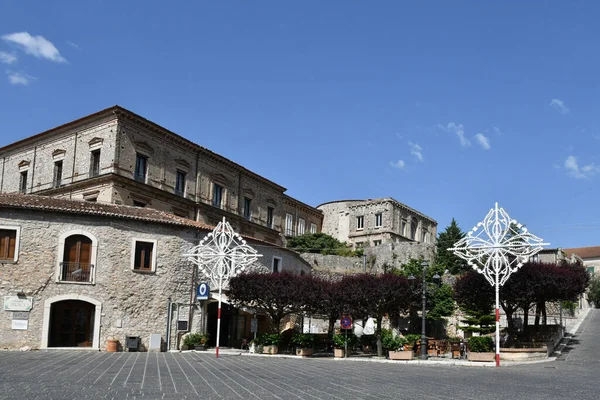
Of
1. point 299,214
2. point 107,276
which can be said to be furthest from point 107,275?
A: point 299,214

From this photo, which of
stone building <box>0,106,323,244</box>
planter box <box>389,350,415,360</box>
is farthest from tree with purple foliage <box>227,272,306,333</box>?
stone building <box>0,106,323,244</box>

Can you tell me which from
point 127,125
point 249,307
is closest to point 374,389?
point 249,307

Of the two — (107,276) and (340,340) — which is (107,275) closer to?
(107,276)

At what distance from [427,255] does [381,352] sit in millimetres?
32512

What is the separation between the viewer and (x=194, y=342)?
32.3 meters

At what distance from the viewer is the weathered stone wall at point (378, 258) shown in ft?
201

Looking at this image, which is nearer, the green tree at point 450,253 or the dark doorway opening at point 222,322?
the dark doorway opening at point 222,322

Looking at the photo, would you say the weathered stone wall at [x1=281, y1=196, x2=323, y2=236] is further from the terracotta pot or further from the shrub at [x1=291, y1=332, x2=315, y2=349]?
the terracotta pot

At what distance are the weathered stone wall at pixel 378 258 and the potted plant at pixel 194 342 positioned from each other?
28074mm

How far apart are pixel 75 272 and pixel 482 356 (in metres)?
20.0

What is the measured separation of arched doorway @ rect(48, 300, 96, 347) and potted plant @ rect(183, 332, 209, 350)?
4.80 metres

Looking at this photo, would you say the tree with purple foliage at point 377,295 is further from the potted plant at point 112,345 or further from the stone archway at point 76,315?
the stone archway at point 76,315

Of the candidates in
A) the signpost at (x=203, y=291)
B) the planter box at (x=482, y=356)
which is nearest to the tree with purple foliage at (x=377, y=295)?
the planter box at (x=482, y=356)

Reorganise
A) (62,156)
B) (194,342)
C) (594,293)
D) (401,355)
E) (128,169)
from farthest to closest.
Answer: (594,293) → (62,156) → (128,169) → (194,342) → (401,355)
